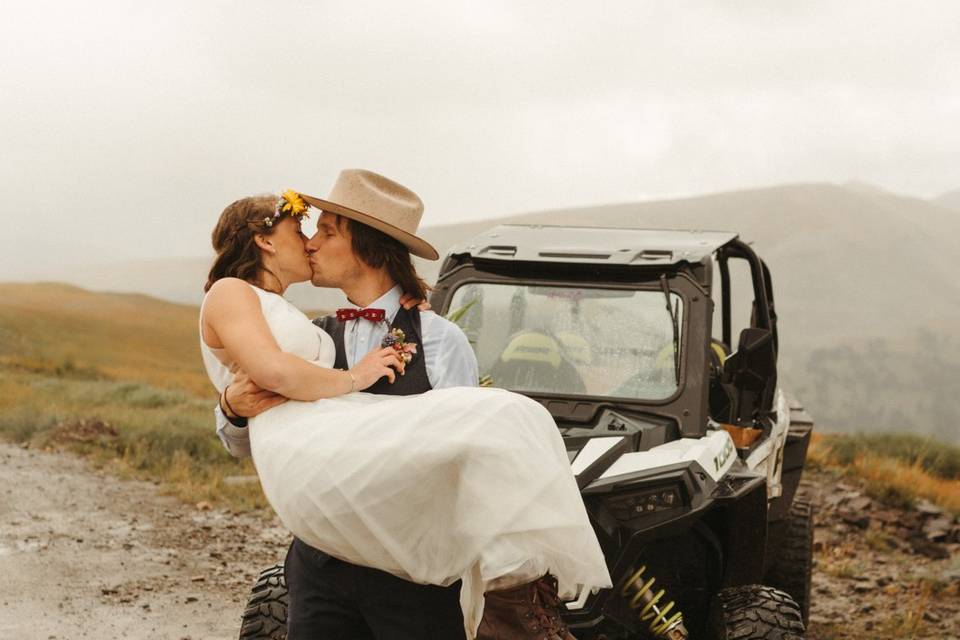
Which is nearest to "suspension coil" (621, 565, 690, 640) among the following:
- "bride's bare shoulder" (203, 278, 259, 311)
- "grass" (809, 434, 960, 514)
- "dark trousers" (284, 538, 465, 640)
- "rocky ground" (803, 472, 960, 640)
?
"dark trousers" (284, 538, 465, 640)

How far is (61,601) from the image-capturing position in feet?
23.6

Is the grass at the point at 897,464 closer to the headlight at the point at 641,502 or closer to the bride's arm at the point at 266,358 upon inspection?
the headlight at the point at 641,502

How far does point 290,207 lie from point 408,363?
54 cm

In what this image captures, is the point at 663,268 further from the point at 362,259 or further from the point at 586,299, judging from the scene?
the point at 362,259

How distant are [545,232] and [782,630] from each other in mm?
2360

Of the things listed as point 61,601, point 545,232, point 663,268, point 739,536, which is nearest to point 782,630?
point 739,536

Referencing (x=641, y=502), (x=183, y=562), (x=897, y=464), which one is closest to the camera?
(x=641, y=502)

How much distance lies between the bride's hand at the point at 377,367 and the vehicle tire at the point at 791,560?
4341 mm

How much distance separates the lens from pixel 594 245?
18.4 feet

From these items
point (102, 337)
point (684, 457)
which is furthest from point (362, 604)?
point (102, 337)

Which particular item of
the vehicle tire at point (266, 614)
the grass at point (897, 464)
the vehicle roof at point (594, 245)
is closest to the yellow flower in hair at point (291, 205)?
the vehicle tire at point (266, 614)

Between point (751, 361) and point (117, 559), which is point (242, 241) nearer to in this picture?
point (751, 361)

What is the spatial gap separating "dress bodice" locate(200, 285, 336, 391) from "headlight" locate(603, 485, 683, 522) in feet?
5.14

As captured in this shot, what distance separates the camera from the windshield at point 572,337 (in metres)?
5.30
